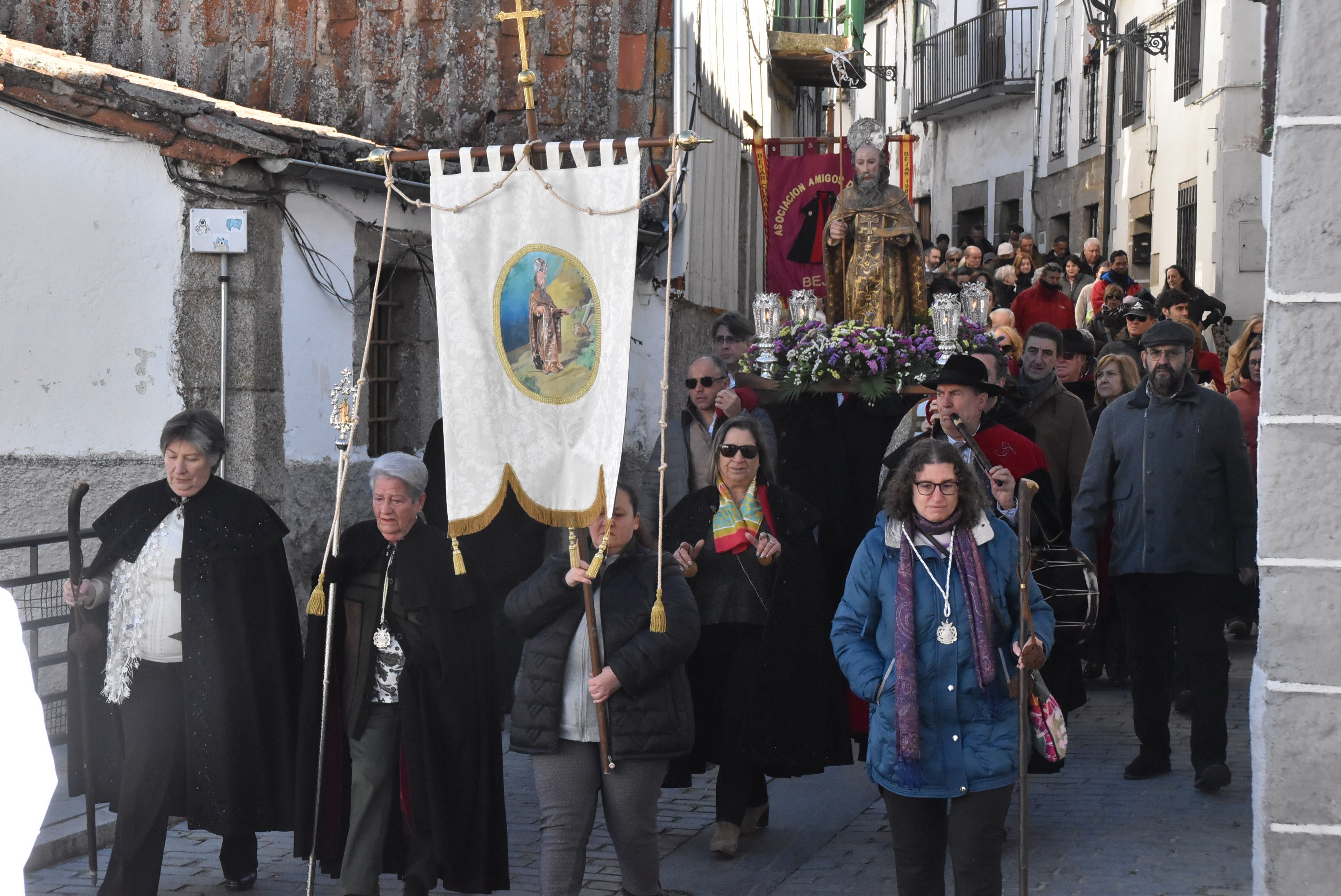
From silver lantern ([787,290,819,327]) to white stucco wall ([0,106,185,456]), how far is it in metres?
3.61

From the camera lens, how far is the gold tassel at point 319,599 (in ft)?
18.1

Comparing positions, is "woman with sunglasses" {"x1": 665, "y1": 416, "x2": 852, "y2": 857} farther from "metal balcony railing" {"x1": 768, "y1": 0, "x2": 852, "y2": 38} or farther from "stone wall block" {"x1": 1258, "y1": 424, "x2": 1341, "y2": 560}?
"metal balcony railing" {"x1": 768, "y1": 0, "x2": 852, "y2": 38}

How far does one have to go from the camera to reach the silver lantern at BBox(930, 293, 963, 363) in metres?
8.91

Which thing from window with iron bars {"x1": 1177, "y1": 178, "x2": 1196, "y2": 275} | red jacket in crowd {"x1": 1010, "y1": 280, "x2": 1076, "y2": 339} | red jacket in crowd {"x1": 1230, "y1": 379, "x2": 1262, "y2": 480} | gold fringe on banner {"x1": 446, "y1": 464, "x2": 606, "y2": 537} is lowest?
gold fringe on banner {"x1": 446, "y1": 464, "x2": 606, "y2": 537}

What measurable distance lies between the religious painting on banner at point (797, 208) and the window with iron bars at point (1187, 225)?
30.2ft

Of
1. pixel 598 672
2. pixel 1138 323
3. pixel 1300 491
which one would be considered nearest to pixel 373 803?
pixel 598 672

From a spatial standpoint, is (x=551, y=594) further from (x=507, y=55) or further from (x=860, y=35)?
(x=860, y=35)

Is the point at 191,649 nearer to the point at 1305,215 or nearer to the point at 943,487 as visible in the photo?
the point at 943,487

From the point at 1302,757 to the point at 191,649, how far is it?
12.5ft

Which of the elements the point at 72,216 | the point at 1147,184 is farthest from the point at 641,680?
the point at 1147,184

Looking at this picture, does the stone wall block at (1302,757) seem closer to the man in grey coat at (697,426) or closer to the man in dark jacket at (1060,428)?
the man in grey coat at (697,426)

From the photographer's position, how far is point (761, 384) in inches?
354

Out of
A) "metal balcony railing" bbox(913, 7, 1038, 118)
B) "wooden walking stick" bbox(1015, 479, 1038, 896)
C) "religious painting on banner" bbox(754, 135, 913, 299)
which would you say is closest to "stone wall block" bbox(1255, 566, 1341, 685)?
"wooden walking stick" bbox(1015, 479, 1038, 896)

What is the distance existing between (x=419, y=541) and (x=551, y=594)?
69 centimetres
